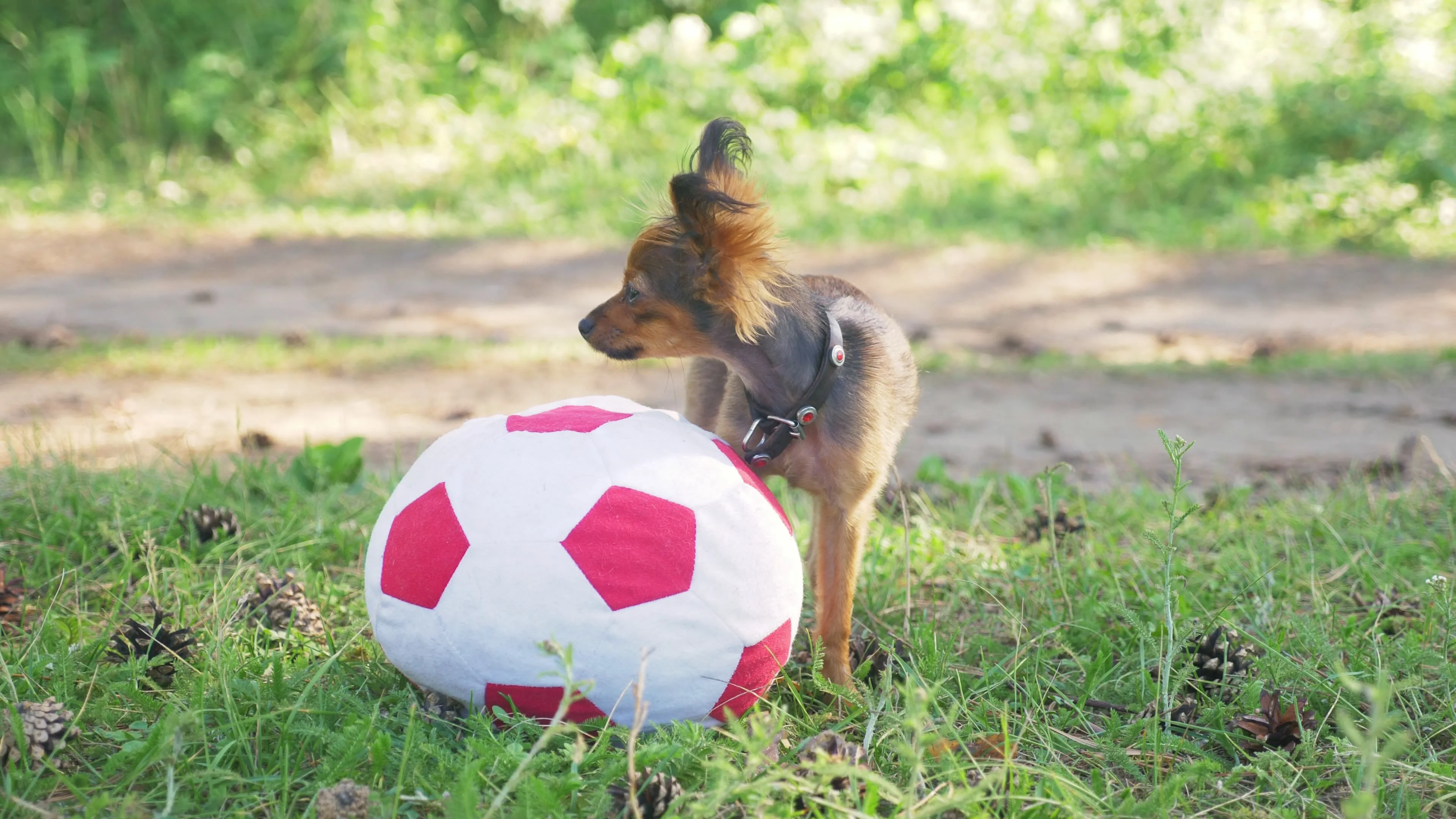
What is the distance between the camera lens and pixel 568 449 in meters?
2.56

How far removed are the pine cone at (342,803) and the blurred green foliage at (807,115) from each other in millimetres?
8134

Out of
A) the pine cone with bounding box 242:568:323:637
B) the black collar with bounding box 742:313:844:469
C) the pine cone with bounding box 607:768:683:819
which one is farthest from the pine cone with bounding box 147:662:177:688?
the black collar with bounding box 742:313:844:469

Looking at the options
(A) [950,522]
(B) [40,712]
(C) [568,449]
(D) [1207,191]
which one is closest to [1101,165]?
(D) [1207,191]

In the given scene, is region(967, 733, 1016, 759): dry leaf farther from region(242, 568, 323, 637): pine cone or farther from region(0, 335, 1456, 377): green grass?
region(0, 335, 1456, 377): green grass

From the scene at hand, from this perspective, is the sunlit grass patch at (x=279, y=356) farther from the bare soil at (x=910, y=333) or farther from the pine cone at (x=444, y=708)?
the pine cone at (x=444, y=708)

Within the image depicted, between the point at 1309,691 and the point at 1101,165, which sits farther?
the point at 1101,165

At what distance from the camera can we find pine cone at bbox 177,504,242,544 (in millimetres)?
3465

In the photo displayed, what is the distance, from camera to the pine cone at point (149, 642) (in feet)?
8.86

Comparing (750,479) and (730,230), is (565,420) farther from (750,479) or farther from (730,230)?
(730,230)

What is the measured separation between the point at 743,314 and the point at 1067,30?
11385 mm

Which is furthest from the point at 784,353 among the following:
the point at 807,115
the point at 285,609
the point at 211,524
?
the point at 807,115

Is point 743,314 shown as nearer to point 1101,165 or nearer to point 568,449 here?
point 568,449

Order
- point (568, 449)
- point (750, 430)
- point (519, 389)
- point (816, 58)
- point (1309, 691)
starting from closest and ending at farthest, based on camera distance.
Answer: point (568, 449) < point (1309, 691) < point (750, 430) < point (519, 389) < point (816, 58)

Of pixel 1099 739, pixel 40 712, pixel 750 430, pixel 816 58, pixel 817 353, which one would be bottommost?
pixel 1099 739
